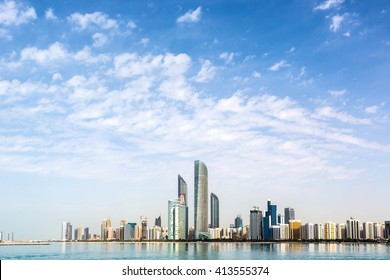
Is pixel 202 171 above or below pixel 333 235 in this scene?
above

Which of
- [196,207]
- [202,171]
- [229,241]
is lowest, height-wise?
[229,241]

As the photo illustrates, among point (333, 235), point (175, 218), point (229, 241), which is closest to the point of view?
point (333, 235)

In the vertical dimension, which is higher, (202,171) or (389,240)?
(202,171)
